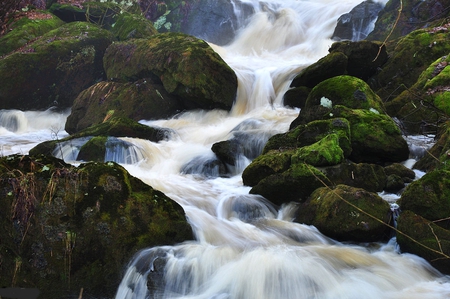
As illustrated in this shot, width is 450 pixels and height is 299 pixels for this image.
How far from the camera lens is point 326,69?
10820mm

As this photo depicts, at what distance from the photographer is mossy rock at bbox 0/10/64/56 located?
1549 cm

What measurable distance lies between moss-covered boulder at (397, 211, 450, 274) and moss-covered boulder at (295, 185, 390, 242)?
0.84 feet

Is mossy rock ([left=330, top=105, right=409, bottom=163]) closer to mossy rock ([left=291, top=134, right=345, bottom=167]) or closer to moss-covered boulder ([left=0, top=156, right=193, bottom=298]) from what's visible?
mossy rock ([left=291, top=134, right=345, bottom=167])

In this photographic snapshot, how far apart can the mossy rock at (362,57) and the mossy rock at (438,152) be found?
4017mm

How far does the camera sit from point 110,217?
4.27 meters

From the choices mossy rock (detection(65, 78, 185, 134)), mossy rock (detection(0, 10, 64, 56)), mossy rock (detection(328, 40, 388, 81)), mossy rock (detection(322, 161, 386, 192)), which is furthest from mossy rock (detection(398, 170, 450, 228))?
mossy rock (detection(0, 10, 64, 56))

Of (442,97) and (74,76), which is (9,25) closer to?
(74,76)

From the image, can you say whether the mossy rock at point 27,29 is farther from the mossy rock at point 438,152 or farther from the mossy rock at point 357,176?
the mossy rock at point 438,152

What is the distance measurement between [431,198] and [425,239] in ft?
2.11

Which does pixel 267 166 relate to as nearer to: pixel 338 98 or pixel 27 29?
pixel 338 98

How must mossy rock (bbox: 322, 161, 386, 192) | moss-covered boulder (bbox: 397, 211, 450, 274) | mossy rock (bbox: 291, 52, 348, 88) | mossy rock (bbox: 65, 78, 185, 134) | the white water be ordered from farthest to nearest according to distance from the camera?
mossy rock (bbox: 65, 78, 185, 134) → mossy rock (bbox: 291, 52, 348, 88) → mossy rock (bbox: 322, 161, 386, 192) → moss-covered boulder (bbox: 397, 211, 450, 274) → the white water

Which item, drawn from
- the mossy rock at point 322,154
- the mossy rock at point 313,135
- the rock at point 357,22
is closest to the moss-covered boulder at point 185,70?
the mossy rock at point 313,135

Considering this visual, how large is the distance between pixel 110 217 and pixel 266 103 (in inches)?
335

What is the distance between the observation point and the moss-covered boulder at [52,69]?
550 inches
